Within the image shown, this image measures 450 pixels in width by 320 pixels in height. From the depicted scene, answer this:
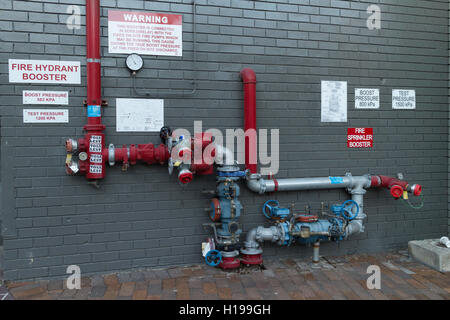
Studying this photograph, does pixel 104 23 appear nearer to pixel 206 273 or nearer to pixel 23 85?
pixel 23 85

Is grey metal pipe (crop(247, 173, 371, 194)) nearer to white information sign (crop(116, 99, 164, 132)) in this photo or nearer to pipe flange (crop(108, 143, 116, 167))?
white information sign (crop(116, 99, 164, 132))

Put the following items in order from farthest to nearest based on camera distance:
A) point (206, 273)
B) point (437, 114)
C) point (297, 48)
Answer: point (437, 114) → point (297, 48) → point (206, 273)

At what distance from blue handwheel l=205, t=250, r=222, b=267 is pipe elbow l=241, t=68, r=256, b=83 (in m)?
1.76

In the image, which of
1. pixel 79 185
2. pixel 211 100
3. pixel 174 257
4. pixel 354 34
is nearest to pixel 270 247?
pixel 174 257

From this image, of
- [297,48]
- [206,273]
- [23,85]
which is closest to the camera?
[23,85]

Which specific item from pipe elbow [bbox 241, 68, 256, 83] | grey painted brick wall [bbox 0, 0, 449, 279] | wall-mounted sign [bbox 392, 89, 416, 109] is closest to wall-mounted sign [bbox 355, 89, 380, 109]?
grey painted brick wall [bbox 0, 0, 449, 279]

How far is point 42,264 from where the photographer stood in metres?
3.95

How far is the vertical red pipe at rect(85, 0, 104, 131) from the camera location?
383 centimetres

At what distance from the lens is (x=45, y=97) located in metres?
3.87

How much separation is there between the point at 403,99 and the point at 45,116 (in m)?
3.93

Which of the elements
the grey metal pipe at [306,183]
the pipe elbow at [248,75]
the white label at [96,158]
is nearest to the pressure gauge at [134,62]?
the white label at [96,158]

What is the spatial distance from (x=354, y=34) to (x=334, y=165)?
1.51 m

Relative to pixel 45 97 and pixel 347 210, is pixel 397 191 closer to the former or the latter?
pixel 347 210

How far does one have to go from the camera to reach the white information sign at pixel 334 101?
4.61 m
